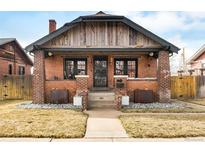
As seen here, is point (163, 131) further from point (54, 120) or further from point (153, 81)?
point (153, 81)

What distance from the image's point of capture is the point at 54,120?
8633 millimetres

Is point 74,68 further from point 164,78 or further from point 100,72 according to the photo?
point 164,78

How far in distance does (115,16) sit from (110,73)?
13.3 ft

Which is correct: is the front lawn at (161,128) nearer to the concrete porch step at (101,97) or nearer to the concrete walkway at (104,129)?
the concrete walkway at (104,129)

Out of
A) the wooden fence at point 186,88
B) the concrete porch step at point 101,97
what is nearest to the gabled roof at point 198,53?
the wooden fence at point 186,88

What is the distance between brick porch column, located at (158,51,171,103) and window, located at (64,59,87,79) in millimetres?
5145

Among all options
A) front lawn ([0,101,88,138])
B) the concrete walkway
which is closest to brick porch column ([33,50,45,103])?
front lawn ([0,101,88,138])

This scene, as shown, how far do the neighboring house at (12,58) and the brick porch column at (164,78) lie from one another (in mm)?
14735

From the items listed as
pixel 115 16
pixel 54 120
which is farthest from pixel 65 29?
pixel 54 120

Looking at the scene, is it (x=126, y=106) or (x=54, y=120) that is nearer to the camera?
(x=54, y=120)

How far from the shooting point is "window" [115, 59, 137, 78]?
16.3 metres

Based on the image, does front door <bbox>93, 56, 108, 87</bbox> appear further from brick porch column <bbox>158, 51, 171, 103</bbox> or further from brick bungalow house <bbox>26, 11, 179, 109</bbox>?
brick porch column <bbox>158, 51, 171, 103</bbox>
